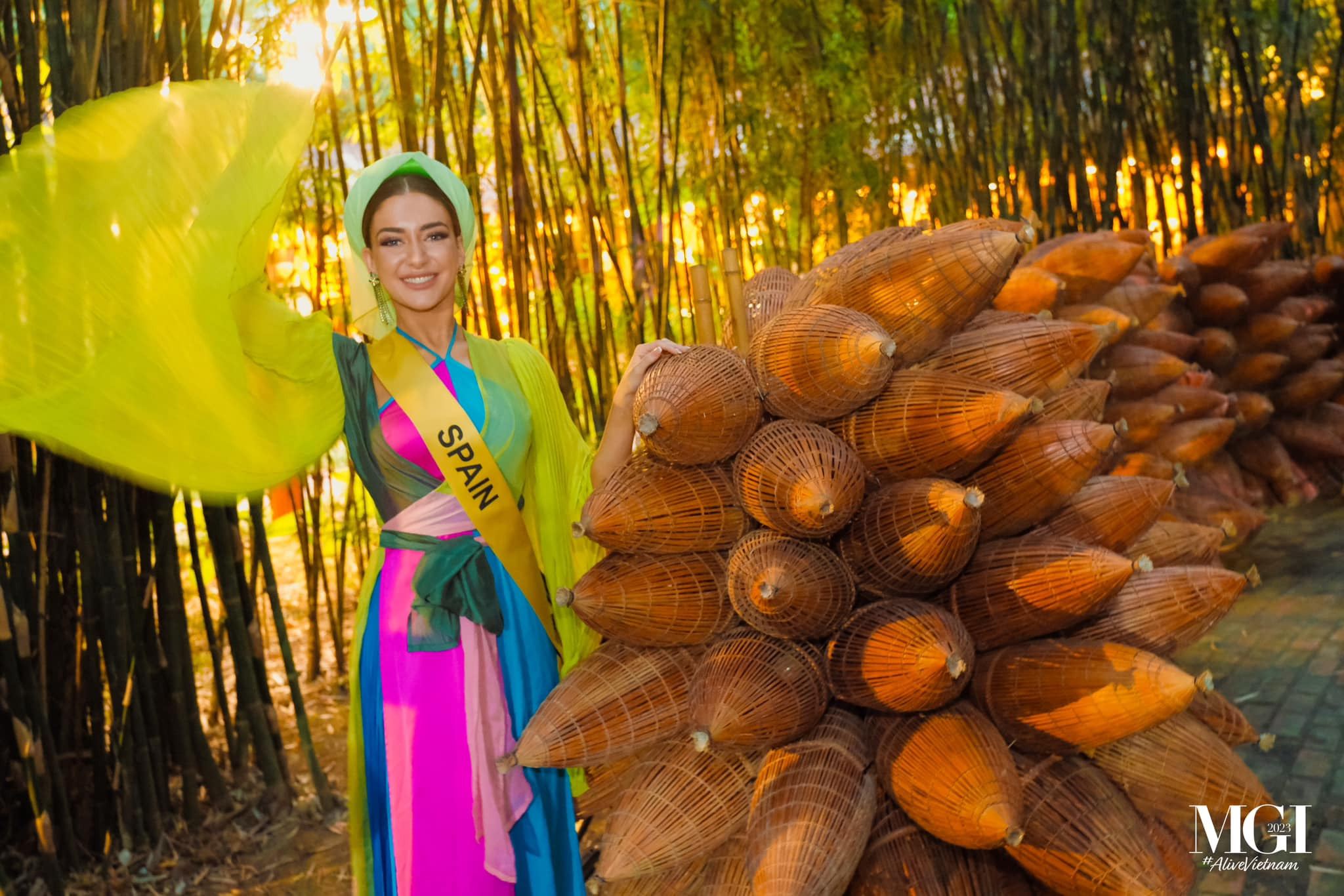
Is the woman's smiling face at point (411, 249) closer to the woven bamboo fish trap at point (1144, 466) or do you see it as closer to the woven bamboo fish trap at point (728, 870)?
the woven bamboo fish trap at point (728, 870)

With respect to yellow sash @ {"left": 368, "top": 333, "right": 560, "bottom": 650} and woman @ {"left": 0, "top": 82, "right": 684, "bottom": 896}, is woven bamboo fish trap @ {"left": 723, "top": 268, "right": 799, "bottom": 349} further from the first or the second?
yellow sash @ {"left": 368, "top": 333, "right": 560, "bottom": 650}

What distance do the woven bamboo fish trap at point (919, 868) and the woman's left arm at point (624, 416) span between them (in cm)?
50

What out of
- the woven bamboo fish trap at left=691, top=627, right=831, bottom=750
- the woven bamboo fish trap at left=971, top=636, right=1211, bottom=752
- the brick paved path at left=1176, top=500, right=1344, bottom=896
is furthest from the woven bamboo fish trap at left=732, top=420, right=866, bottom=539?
the brick paved path at left=1176, top=500, right=1344, bottom=896

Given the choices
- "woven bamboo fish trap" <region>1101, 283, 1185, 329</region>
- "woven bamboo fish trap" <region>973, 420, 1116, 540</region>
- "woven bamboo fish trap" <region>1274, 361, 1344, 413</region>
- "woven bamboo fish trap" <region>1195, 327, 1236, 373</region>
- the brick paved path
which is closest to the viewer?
"woven bamboo fish trap" <region>973, 420, 1116, 540</region>

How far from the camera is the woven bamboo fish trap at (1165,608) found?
1024 mm

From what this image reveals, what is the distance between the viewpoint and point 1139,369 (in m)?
2.65

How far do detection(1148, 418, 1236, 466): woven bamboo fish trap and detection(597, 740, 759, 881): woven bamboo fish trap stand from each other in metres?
2.09

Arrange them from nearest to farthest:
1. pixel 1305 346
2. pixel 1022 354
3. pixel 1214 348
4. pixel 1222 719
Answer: pixel 1022 354
pixel 1222 719
pixel 1214 348
pixel 1305 346

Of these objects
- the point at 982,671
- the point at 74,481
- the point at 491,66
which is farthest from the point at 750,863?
the point at 491,66

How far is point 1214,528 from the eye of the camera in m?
1.35

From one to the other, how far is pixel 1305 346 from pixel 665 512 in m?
3.16

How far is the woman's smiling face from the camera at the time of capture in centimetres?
128

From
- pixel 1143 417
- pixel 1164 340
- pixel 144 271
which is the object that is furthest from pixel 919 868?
pixel 1164 340

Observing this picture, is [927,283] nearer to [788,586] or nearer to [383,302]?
[788,586]
